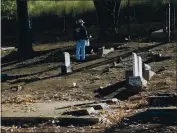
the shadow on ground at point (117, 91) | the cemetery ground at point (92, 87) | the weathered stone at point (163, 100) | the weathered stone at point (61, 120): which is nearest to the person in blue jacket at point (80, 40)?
the cemetery ground at point (92, 87)

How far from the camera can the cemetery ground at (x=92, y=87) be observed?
390 inches

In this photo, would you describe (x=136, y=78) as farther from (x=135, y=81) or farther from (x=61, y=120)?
(x=61, y=120)

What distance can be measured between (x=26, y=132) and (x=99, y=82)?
6517 mm

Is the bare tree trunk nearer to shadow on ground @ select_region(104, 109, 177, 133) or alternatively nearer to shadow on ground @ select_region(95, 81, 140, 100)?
shadow on ground @ select_region(95, 81, 140, 100)

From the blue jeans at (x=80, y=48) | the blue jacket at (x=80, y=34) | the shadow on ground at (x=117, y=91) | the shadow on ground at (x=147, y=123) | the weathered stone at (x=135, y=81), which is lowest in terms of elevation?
the shadow on ground at (x=117, y=91)

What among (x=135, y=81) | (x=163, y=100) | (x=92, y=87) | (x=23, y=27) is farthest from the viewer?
(x=23, y=27)

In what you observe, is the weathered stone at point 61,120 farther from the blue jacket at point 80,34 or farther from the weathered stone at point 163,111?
the blue jacket at point 80,34

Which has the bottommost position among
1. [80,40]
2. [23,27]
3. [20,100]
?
[20,100]

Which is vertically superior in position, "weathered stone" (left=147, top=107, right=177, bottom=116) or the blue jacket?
the blue jacket

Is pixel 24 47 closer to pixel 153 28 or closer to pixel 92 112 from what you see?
pixel 153 28

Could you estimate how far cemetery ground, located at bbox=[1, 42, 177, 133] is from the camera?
390 inches

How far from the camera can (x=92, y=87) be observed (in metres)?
15.3

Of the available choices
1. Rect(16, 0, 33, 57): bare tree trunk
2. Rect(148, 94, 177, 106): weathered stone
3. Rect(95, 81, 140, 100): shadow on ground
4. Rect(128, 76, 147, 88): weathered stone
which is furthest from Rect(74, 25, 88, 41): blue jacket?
Rect(148, 94, 177, 106): weathered stone

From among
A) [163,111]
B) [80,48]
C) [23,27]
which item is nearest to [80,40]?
[80,48]
